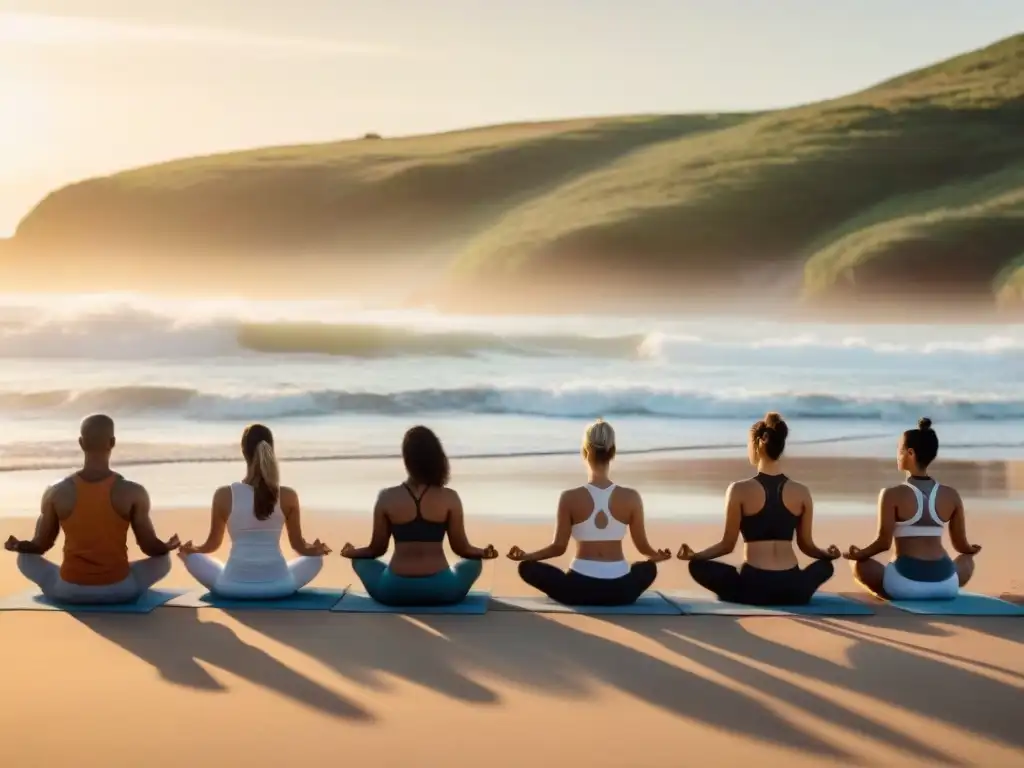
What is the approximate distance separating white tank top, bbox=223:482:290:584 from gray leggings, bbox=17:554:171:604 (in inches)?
9.4

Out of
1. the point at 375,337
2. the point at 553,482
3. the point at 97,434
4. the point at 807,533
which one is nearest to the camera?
the point at 97,434

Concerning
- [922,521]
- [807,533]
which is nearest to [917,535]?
[922,521]

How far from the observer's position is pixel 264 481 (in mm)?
4059

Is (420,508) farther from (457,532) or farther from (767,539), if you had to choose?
(767,539)

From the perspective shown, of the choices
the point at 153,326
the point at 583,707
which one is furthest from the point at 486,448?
the point at 153,326

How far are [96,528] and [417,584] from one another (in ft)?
3.45

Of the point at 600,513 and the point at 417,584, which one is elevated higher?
the point at 600,513

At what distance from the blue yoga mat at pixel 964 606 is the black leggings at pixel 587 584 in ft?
2.89

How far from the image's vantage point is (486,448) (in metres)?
11.0

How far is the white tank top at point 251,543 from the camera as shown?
410 centimetres

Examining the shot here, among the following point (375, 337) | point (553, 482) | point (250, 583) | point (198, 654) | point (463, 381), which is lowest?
point (198, 654)

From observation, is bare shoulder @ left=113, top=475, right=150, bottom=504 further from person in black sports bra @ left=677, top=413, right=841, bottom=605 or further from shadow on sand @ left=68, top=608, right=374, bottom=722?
person in black sports bra @ left=677, top=413, right=841, bottom=605

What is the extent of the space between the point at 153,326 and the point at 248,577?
2222 centimetres

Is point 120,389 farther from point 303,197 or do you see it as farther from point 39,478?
point 303,197
